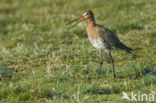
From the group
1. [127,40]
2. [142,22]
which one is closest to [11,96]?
[127,40]

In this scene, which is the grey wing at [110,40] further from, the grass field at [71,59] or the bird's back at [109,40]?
the grass field at [71,59]

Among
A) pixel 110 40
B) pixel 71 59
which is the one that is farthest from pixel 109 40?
pixel 71 59

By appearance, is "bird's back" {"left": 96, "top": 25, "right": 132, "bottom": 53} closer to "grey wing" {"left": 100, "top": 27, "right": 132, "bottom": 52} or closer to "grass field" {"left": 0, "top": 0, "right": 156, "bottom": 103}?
"grey wing" {"left": 100, "top": 27, "right": 132, "bottom": 52}

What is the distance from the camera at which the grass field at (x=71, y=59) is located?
22.1ft

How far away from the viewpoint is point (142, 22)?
45.2 feet

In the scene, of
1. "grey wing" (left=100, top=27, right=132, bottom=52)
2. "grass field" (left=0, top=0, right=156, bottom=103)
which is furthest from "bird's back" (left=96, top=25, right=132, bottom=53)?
"grass field" (left=0, top=0, right=156, bottom=103)

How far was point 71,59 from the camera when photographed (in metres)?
9.30

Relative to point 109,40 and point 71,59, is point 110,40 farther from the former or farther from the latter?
point 71,59

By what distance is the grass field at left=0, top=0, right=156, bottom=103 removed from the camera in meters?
6.73

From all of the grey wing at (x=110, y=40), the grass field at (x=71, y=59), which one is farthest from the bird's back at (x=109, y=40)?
the grass field at (x=71, y=59)

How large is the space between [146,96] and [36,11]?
1206 cm

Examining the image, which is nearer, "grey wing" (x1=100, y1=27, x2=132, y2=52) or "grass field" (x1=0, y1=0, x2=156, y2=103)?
"grass field" (x1=0, y1=0, x2=156, y2=103)

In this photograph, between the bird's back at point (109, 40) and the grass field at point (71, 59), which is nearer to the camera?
the grass field at point (71, 59)

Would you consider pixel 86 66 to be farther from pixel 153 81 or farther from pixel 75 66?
pixel 153 81
